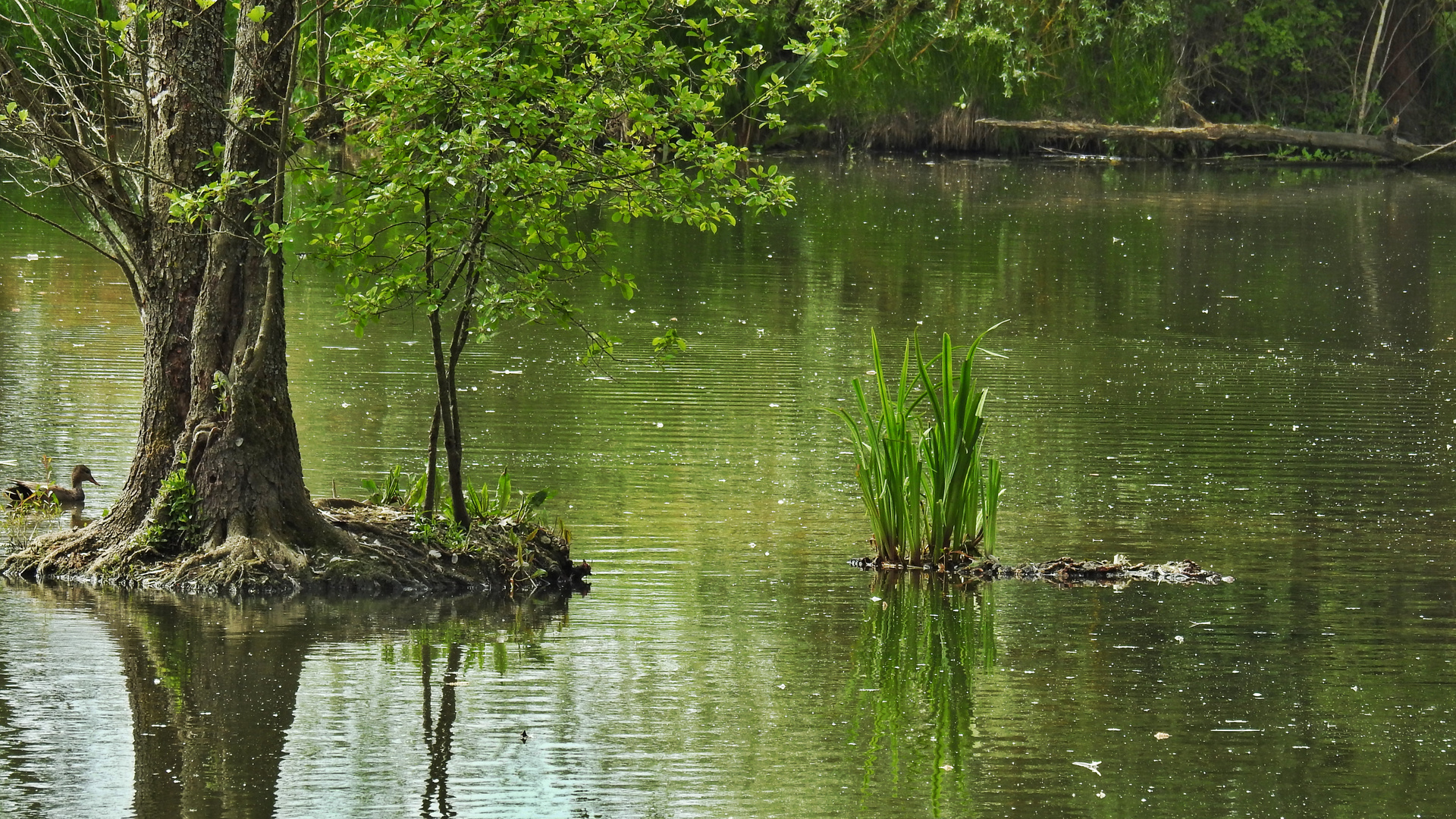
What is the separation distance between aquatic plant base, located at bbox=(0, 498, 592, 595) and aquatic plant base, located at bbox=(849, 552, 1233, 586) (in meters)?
1.86

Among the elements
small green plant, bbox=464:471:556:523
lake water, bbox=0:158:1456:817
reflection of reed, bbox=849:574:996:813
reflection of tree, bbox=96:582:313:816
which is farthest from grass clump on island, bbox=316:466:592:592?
reflection of reed, bbox=849:574:996:813

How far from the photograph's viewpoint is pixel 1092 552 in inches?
424

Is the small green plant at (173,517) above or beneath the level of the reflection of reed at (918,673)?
above

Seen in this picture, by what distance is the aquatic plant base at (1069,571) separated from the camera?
10203 mm

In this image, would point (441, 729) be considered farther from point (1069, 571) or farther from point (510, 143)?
point (1069, 571)

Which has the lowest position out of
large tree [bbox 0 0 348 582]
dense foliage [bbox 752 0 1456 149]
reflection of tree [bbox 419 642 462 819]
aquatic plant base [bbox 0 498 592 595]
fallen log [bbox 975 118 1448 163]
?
reflection of tree [bbox 419 642 462 819]

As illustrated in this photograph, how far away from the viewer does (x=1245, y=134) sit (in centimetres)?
4200

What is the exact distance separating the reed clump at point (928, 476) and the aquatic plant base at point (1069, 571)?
4 cm

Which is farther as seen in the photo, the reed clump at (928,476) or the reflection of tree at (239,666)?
the reed clump at (928,476)

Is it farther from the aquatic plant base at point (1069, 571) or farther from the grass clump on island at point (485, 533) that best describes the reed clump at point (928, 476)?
the grass clump on island at point (485, 533)

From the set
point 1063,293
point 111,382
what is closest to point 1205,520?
point 111,382

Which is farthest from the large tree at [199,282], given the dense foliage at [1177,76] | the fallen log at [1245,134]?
the dense foliage at [1177,76]

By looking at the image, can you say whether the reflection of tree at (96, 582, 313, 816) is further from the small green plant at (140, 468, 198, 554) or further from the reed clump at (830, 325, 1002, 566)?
the reed clump at (830, 325, 1002, 566)

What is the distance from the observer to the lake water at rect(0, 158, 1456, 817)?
682 centimetres
